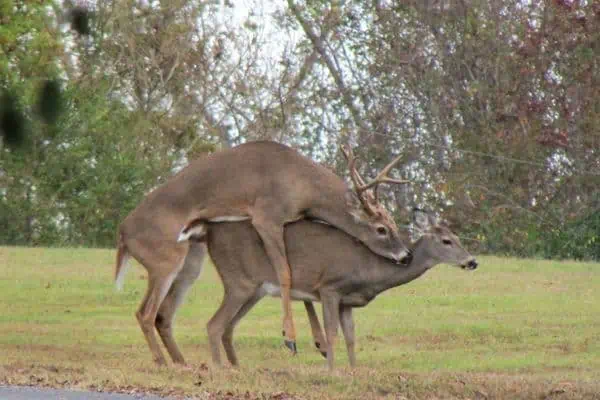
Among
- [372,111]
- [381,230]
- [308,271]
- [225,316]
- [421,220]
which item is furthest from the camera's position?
[372,111]

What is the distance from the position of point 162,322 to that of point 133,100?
63.2 ft

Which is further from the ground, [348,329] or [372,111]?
[372,111]

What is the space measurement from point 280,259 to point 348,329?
88 cm

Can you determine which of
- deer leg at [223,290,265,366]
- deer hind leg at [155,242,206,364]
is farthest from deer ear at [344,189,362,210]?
deer hind leg at [155,242,206,364]

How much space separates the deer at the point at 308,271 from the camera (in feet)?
50.4

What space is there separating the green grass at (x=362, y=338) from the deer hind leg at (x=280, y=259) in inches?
13.4

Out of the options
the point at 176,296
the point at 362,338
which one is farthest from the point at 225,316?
the point at 362,338

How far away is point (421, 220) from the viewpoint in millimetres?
16188

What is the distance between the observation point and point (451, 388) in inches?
500

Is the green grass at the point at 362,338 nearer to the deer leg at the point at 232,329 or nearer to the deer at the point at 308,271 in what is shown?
the deer leg at the point at 232,329

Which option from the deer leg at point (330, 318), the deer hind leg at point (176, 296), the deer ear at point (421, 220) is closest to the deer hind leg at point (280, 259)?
the deer leg at point (330, 318)

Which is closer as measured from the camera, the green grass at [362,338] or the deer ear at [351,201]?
the green grass at [362,338]

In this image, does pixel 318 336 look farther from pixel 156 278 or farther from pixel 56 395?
pixel 56 395

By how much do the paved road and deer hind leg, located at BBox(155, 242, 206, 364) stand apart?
3250 millimetres
